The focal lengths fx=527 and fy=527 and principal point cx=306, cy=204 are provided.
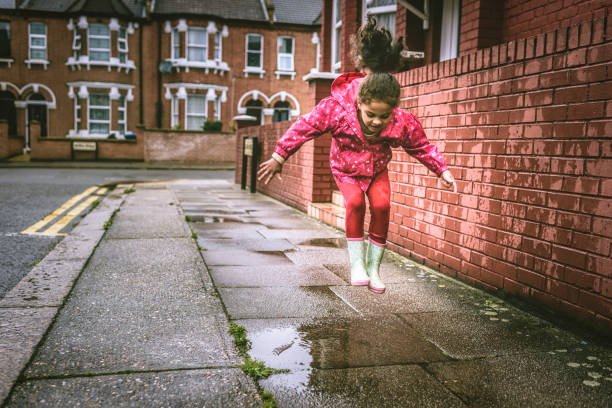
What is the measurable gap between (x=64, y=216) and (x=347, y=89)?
20.8 feet

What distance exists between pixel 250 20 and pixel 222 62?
2870 mm

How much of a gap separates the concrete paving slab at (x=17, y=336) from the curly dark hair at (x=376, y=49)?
2467 millimetres

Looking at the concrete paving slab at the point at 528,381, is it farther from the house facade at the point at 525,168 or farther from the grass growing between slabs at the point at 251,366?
the grass growing between slabs at the point at 251,366

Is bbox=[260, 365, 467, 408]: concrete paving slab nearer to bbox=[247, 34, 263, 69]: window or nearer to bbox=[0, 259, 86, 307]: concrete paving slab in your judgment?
bbox=[0, 259, 86, 307]: concrete paving slab

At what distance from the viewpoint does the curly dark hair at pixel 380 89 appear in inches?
118

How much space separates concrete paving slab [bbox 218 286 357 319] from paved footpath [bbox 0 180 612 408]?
15 millimetres

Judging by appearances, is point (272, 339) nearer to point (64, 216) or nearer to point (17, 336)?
point (17, 336)

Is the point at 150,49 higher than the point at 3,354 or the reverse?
higher

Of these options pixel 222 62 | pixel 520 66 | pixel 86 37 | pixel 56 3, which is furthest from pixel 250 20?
pixel 520 66

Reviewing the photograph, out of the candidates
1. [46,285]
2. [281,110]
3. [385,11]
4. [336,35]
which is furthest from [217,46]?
[46,285]

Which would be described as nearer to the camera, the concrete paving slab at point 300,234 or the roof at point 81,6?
the concrete paving slab at point 300,234

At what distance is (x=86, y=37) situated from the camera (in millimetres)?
28047

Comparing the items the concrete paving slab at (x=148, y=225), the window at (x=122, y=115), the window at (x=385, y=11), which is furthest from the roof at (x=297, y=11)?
the concrete paving slab at (x=148, y=225)

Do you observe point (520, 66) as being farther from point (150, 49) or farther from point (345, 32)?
point (150, 49)
